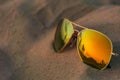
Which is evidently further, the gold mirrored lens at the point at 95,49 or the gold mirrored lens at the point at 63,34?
the gold mirrored lens at the point at 63,34

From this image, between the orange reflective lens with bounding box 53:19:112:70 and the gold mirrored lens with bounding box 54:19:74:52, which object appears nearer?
the orange reflective lens with bounding box 53:19:112:70

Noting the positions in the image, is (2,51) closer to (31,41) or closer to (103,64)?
(31,41)

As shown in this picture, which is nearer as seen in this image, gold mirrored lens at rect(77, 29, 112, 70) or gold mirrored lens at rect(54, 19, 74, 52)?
gold mirrored lens at rect(77, 29, 112, 70)

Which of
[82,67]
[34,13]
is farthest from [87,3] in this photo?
[82,67]

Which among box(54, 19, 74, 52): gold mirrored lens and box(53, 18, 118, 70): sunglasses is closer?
box(53, 18, 118, 70): sunglasses
